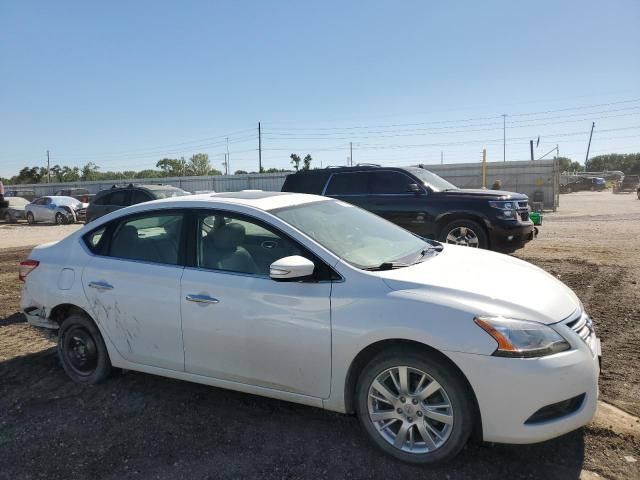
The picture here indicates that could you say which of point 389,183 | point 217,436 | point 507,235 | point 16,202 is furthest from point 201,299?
point 16,202

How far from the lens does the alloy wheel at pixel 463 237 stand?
867cm

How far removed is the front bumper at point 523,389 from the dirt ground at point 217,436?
1.00ft

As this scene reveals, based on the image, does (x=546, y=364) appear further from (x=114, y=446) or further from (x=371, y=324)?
(x=114, y=446)

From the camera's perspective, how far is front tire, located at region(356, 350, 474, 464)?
2797 millimetres

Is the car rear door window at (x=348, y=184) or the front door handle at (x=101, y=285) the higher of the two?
the car rear door window at (x=348, y=184)

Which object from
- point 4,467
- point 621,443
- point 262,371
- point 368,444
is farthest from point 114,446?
point 621,443

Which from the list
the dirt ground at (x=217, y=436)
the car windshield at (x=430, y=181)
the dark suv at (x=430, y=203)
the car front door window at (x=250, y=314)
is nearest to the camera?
the dirt ground at (x=217, y=436)

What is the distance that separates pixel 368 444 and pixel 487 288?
1.24 metres

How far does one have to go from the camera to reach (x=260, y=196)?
4.12 metres

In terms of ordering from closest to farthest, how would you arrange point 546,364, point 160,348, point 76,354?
1. point 546,364
2. point 160,348
3. point 76,354

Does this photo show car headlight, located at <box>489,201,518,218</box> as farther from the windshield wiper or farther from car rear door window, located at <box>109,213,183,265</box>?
car rear door window, located at <box>109,213,183,265</box>

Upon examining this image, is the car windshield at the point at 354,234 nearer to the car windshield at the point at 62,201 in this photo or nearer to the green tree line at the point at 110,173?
the car windshield at the point at 62,201

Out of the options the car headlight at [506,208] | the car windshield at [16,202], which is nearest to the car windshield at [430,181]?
the car headlight at [506,208]

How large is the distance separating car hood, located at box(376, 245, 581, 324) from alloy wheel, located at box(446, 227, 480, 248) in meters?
5.13
